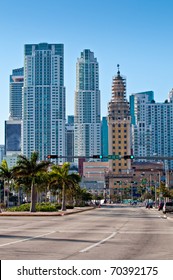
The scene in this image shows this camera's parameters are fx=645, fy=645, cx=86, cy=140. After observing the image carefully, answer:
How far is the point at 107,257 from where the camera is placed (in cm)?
1919

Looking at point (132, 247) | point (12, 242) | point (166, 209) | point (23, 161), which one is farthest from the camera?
point (166, 209)

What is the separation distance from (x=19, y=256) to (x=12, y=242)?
21.2ft

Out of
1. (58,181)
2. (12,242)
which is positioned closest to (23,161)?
(58,181)

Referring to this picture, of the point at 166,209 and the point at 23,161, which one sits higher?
the point at 23,161

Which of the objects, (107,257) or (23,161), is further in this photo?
(23,161)

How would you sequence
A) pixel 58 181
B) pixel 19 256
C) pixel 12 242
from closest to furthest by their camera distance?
pixel 19 256, pixel 12 242, pixel 58 181
